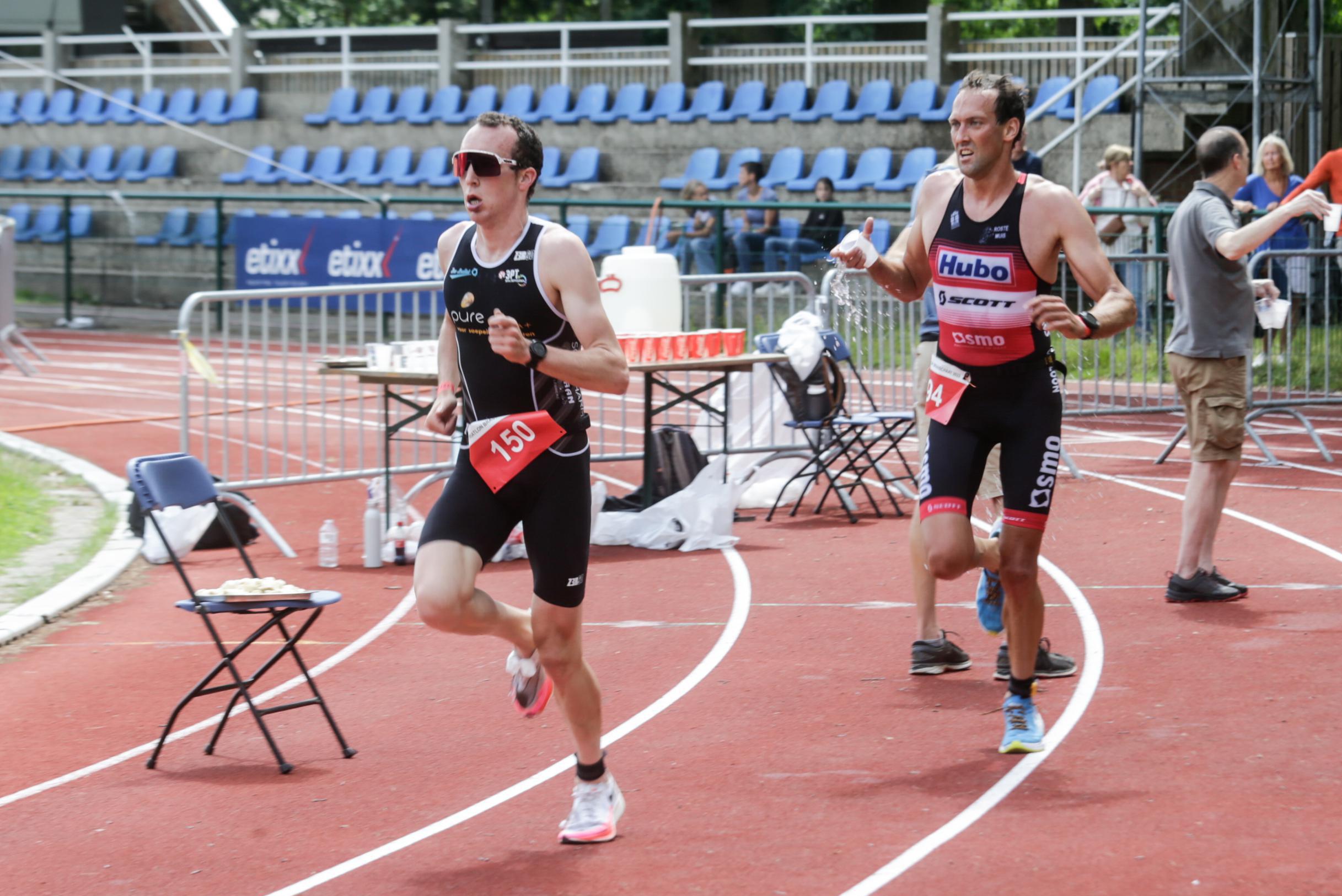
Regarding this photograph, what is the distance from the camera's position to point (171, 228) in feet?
87.8

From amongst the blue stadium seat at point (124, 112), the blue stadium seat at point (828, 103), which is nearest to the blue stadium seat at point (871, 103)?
the blue stadium seat at point (828, 103)

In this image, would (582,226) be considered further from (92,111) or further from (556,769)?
(556,769)

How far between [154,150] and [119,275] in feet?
12.8

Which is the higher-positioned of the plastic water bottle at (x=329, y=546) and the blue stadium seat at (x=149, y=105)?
the blue stadium seat at (x=149, y=105)

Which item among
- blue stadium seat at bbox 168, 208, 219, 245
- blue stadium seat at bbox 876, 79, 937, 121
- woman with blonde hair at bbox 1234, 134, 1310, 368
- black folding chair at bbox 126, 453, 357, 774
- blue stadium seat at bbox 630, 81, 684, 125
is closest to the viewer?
black folding chair at bbox 126, 453, 357, 774

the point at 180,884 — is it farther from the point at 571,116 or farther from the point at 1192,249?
the point at 571,116

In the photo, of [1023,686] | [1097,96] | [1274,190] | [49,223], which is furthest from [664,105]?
[1023,686]

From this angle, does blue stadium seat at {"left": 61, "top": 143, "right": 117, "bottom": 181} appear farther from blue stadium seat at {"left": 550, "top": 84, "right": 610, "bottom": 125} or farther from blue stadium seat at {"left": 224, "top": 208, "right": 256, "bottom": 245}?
blue stadium seat at {"left": 550, "top": 84, "right": 610, "bottom": 125}

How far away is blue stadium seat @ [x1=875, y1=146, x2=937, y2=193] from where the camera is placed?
22.2 metres

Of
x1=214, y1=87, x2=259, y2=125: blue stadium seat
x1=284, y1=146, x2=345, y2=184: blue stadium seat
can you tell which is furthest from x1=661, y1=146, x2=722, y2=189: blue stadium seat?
x1=214, y1=87, x2=259, y2=125: blue stadium seat

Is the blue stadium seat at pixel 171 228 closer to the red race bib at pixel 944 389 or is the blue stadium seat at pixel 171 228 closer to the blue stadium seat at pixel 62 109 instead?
the blue stadium seat at pixel 62 109

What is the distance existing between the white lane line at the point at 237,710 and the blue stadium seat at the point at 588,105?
1824 centimetres

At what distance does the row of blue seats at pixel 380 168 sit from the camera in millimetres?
25594

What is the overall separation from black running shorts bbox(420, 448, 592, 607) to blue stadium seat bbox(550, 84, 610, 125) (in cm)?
2154
